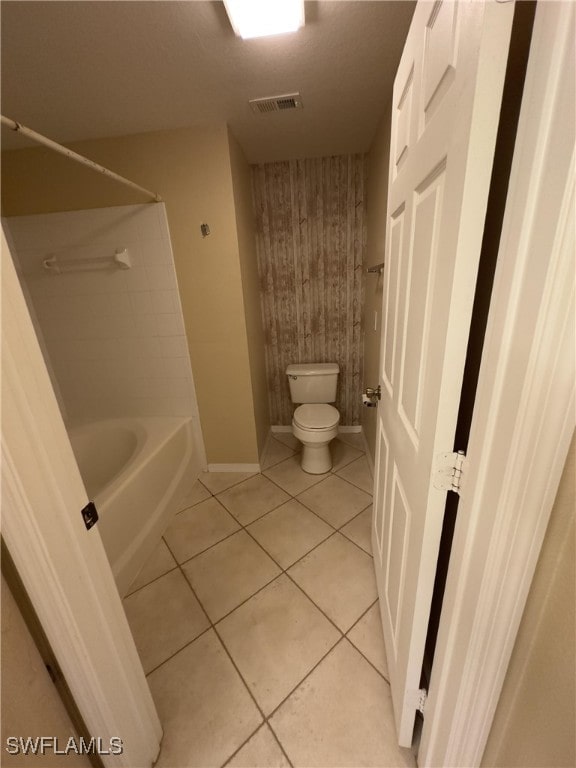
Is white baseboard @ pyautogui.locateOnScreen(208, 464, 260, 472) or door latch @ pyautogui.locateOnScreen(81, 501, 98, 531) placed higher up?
door latch @ pyautogui.locateOnScreen(81, 501, 98, 531)

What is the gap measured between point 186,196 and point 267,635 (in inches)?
90.6

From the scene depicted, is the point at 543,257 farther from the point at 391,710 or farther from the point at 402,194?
the point at 391,710

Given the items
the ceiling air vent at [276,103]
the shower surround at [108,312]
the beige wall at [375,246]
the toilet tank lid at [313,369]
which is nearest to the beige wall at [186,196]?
the shower surround at [108,312]

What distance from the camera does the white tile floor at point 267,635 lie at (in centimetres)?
93

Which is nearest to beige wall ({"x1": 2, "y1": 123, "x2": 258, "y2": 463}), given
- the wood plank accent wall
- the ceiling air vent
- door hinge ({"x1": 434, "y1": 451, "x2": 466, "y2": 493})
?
the ceiling air vent

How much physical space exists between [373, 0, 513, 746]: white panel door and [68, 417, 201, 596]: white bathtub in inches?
48.9

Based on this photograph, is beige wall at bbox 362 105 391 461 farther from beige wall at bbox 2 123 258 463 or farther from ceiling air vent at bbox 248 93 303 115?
beige wall at bbox 2 123 258 463

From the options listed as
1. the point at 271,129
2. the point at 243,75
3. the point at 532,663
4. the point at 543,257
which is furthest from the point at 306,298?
the point at 532,663

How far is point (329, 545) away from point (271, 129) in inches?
95.4

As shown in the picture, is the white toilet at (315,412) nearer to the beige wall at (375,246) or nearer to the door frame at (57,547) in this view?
the beige wall at (375,246)

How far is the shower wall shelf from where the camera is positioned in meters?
1.88

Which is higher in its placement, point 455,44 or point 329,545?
point 455,44

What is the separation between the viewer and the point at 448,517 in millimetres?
854

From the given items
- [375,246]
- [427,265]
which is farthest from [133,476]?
[375,246]
